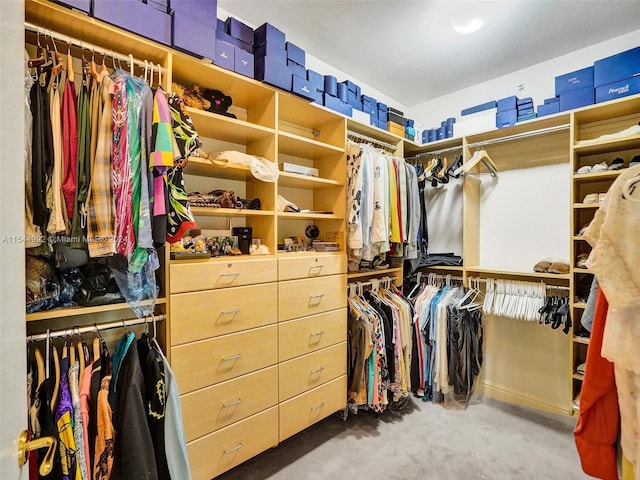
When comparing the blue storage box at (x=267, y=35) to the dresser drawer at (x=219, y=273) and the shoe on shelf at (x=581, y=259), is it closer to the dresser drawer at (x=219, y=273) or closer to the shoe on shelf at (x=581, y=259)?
the dresser drawer at (x=219, y=273)

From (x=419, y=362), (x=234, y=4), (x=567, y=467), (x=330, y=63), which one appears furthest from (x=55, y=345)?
(x=567, y=467)

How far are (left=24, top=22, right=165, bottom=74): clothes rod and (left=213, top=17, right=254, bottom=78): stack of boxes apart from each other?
34 cm

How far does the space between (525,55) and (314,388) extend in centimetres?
296

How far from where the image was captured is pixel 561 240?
2.53m

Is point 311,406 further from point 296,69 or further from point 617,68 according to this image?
point 617,68

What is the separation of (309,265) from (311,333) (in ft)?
1.43

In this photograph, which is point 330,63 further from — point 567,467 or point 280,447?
point 567,467

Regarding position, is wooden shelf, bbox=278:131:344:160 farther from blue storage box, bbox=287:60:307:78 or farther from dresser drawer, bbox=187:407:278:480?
dresser drawer, bbox=187:407:278:480

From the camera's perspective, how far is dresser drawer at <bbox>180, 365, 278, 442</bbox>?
1526 mm

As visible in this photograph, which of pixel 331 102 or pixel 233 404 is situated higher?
pixel 331 102

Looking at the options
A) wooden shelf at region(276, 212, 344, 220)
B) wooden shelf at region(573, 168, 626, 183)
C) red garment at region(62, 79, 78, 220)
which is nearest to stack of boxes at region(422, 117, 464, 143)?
wooden shelf at region(573, 168, 626, 183)

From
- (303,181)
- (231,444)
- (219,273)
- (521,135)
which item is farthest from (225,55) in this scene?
(521,135)

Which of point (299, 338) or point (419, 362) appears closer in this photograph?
point (299, 338)

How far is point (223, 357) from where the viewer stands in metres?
1.63
